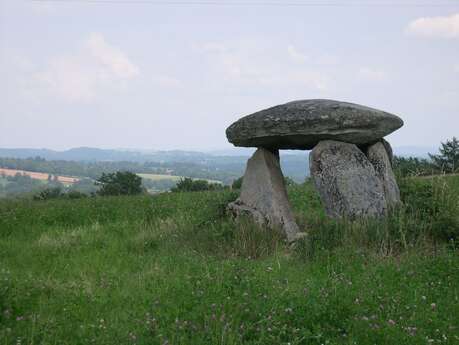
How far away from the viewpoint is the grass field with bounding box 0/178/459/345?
593cm

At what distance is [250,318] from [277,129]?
5363 mm

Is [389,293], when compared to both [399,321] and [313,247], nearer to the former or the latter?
[399,321]

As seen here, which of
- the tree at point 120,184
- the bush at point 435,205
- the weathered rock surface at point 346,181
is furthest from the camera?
the tree at point 120,184

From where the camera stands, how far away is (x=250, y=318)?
6.19m

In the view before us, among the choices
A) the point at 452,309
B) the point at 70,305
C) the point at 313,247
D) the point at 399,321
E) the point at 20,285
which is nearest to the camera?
the point at 399,321

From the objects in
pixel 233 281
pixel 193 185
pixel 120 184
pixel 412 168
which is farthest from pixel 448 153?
pixel 233 281

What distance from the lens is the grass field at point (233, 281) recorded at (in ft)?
19.5

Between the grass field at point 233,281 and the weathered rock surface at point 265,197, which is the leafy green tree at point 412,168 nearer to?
the weathered rock surface at point 265,197

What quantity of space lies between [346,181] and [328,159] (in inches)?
23.8

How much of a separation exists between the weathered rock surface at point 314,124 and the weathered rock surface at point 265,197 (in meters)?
0.55

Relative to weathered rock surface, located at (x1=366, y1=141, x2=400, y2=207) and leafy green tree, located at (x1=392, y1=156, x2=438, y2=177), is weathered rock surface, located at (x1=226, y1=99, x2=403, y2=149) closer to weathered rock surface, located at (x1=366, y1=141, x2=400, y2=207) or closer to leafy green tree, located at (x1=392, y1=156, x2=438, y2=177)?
weathered rock surface, located at (x1=366, y1=141, x2=400, y2=207)

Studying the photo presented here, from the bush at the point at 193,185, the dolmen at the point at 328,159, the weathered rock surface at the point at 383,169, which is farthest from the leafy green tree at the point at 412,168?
the bush at the point at 193,185

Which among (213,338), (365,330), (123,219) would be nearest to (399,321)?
(365,330)

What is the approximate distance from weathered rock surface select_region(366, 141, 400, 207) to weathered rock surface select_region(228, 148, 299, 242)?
83.8 inches
